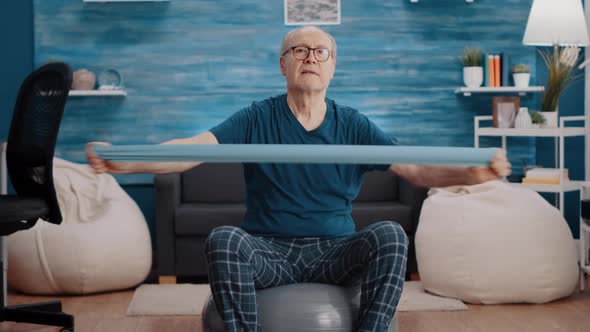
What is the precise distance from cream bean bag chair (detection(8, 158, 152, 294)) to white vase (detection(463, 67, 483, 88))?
7.40 feet

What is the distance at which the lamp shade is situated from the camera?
5051 millimetres

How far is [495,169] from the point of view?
6.75 ft

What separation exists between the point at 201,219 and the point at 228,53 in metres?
1.41

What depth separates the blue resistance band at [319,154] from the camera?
6.07 ft

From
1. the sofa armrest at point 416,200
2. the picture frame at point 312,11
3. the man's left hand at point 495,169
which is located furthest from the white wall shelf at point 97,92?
the man's left hand at point 495,169

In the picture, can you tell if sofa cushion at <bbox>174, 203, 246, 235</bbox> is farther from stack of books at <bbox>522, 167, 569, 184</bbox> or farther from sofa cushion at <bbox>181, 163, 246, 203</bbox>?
stack of books at <bbox>522, 167, 569, 184</bbox>

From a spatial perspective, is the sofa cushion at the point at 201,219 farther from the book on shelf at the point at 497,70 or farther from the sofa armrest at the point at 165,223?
the book on shelf at the point at 497,70

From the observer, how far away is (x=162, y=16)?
578 centimetres

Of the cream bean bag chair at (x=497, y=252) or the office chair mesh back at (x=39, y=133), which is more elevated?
the office chair mesh back at (x=39, y=133)

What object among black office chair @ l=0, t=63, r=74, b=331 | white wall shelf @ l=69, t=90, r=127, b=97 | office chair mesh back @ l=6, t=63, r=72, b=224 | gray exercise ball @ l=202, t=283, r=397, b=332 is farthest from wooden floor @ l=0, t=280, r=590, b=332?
white wall shelf @ l=69, t=90, r=127, b=97

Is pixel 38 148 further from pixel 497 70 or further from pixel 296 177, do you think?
pixel 497 70

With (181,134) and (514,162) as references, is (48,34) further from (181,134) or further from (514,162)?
(514,162)

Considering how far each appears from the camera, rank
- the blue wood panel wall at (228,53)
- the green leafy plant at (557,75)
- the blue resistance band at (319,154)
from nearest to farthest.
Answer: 1. the blue resistance band at (319,154)
2. the green leafy plant at (557,75)
3. the blue wood panel wall at (228,53)

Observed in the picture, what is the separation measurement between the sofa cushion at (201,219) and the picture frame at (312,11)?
5.11 feet
